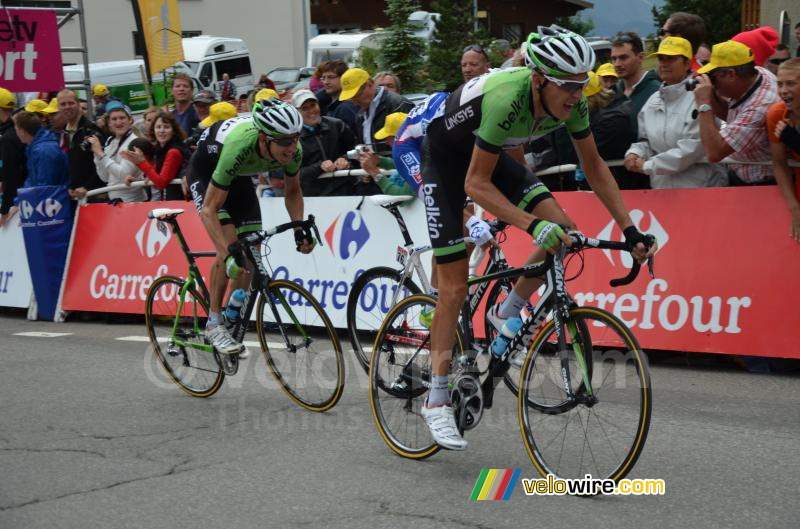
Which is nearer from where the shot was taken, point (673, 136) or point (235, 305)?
point (235, 305)

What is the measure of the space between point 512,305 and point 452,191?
70 centimetres

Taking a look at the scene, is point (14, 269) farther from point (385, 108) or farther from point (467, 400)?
point (467, 400)

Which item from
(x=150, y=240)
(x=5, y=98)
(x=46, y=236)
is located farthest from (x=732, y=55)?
(x=5, y=98)

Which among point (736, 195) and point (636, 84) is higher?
point (636, 84)

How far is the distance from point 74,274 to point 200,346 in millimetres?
4982

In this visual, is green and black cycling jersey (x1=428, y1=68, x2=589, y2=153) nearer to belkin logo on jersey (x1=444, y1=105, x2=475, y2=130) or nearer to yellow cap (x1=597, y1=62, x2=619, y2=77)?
belkin logo on jersey (x1=444, y1=105, x2=475, y2=130)

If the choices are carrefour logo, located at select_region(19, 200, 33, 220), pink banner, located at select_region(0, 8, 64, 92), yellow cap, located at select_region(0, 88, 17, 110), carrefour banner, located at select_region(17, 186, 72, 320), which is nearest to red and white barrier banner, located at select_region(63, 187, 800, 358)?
carrefour banner, located at select_region(17, 186, 72, 320)

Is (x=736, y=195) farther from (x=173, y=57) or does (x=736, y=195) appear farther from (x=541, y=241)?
(x=173, y=57)

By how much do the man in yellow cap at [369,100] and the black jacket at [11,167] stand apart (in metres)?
4.53

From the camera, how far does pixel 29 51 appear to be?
45.4 feet

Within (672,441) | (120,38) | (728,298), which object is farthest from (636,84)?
(120,38)

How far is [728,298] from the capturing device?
7.64 m

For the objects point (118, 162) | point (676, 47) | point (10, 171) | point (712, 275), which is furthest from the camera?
point (10, 171)

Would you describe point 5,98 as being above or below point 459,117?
below
